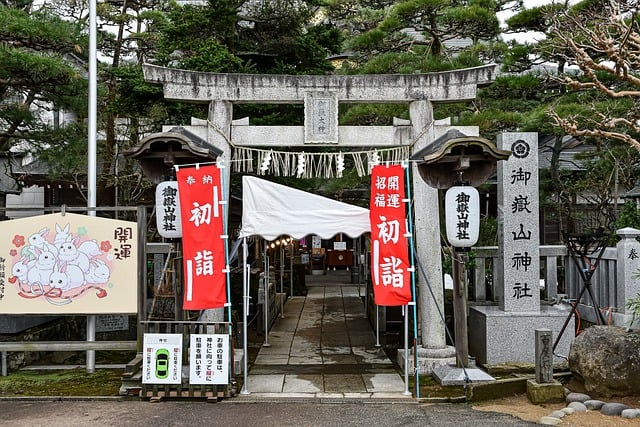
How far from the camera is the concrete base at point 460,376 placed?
9281mm

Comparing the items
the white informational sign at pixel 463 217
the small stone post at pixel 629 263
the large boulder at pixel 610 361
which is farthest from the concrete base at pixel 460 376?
the small stone post at pixel 629 263

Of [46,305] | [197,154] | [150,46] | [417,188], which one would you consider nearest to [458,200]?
[417,188]

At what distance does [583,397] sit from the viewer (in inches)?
327

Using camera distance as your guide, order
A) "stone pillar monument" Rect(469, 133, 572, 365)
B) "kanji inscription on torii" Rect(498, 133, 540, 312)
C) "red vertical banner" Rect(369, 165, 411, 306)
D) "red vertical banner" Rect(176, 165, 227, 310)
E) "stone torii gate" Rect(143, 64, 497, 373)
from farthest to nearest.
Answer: "kanji inscription on torii" Rect(498, 133, 540, 312), "stone pillar monument" Rect(469, 133, 572, 365), "stone torii gate" Rect(143, 64, 497, 373), "red vertical banner" Rect(369, 165, 411, 306), "red vertical banner" Rect(176, 165, 227, 310)

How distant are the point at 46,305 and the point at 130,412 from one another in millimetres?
3037

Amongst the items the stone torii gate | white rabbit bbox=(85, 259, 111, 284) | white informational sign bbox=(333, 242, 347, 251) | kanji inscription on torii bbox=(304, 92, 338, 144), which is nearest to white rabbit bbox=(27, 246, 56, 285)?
white rabbit bbox=(85, 259, 111, 284)

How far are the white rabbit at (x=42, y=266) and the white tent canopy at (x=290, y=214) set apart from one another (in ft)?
11.7

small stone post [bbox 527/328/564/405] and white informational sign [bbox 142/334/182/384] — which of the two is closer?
small stone post [bbox 527/328/564/405]

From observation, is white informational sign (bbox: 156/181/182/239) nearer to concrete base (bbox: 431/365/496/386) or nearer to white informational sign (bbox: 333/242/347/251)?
concrete base (bbox: 431/365/496/386)

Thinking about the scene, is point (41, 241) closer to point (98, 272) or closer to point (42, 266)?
point (42, 266)

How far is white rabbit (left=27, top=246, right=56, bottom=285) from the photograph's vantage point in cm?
1022

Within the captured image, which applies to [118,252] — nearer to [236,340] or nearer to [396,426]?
[236,340]

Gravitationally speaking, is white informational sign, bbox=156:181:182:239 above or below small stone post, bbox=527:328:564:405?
above

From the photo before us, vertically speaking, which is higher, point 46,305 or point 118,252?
point 118,252
